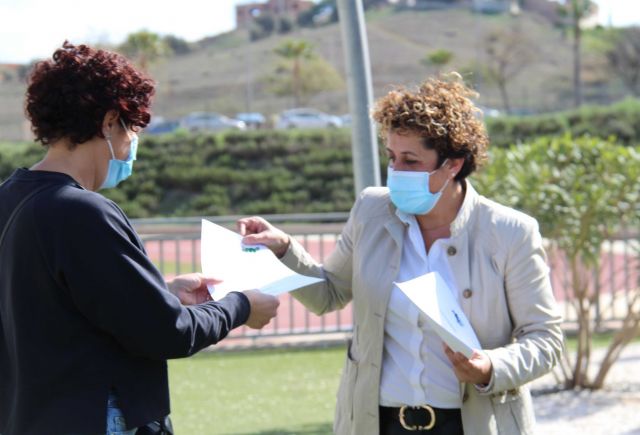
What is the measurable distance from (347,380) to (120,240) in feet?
3.93

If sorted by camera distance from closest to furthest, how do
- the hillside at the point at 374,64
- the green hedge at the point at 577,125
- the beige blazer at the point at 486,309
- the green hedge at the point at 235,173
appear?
the beige blazer at the point at 486,309
the green hedge at the point at 235,173
the green hedge at the point at 577,125
the hillside at the point at 374,64

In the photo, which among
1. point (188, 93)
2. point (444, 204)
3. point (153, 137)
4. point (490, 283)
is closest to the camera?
point (490, 283)

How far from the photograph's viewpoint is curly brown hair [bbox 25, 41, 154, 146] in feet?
9.36

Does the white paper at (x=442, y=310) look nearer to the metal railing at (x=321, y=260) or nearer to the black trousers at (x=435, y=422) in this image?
the black trousers at (x=435, y=422)

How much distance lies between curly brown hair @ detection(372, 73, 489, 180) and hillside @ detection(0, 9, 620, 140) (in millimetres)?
53922

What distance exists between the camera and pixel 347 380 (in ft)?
11.9

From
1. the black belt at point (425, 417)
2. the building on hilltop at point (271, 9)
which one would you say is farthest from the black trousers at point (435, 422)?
the building on hilltop at point (271, 9)

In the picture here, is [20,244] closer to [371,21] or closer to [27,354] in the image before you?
[27,354]

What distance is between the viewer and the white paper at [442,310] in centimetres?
310

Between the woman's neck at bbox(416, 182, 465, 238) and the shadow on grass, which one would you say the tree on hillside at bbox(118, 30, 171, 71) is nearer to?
the shadow on grass

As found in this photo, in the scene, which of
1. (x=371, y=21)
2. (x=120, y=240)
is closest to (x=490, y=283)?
(x=120, y=240)

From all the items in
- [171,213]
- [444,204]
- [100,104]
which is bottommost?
[171,213]

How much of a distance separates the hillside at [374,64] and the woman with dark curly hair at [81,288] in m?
54.5

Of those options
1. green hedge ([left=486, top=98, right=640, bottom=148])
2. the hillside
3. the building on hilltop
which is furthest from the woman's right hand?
the building on hilltop
